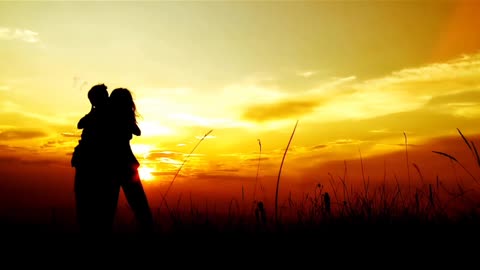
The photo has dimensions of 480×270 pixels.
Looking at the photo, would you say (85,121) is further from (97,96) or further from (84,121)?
(97,96)

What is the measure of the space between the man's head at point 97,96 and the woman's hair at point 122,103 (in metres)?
0.11

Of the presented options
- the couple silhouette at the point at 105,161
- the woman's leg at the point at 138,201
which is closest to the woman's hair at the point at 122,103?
the couple silhouette at the point at 105,161

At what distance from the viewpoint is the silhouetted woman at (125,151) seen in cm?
553

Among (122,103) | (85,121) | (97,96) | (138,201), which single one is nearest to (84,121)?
(85,121)

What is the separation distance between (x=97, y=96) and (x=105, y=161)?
2.48 feet

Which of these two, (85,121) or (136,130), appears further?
(136,130)

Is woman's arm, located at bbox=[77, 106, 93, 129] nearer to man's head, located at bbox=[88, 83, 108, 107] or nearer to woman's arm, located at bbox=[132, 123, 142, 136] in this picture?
man's head, located at bbox=[88, 83, 108, 107]

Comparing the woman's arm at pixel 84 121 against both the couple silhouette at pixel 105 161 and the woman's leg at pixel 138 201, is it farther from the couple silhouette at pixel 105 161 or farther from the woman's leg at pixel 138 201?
the woman's leg at pixel 138 201

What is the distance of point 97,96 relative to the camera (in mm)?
5426

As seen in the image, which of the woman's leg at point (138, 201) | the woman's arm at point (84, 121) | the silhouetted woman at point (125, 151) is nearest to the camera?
the woman's arm at point (84, 121)

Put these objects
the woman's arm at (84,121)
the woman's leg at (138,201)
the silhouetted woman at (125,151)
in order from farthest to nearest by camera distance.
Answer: the woman's leg at (138,201) < the silhouetted woman at (125,151) < the woman's arm at (84,121)

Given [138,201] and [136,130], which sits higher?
[136,130]

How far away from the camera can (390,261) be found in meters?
3.99

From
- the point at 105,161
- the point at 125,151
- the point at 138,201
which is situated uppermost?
the point at 125,151
